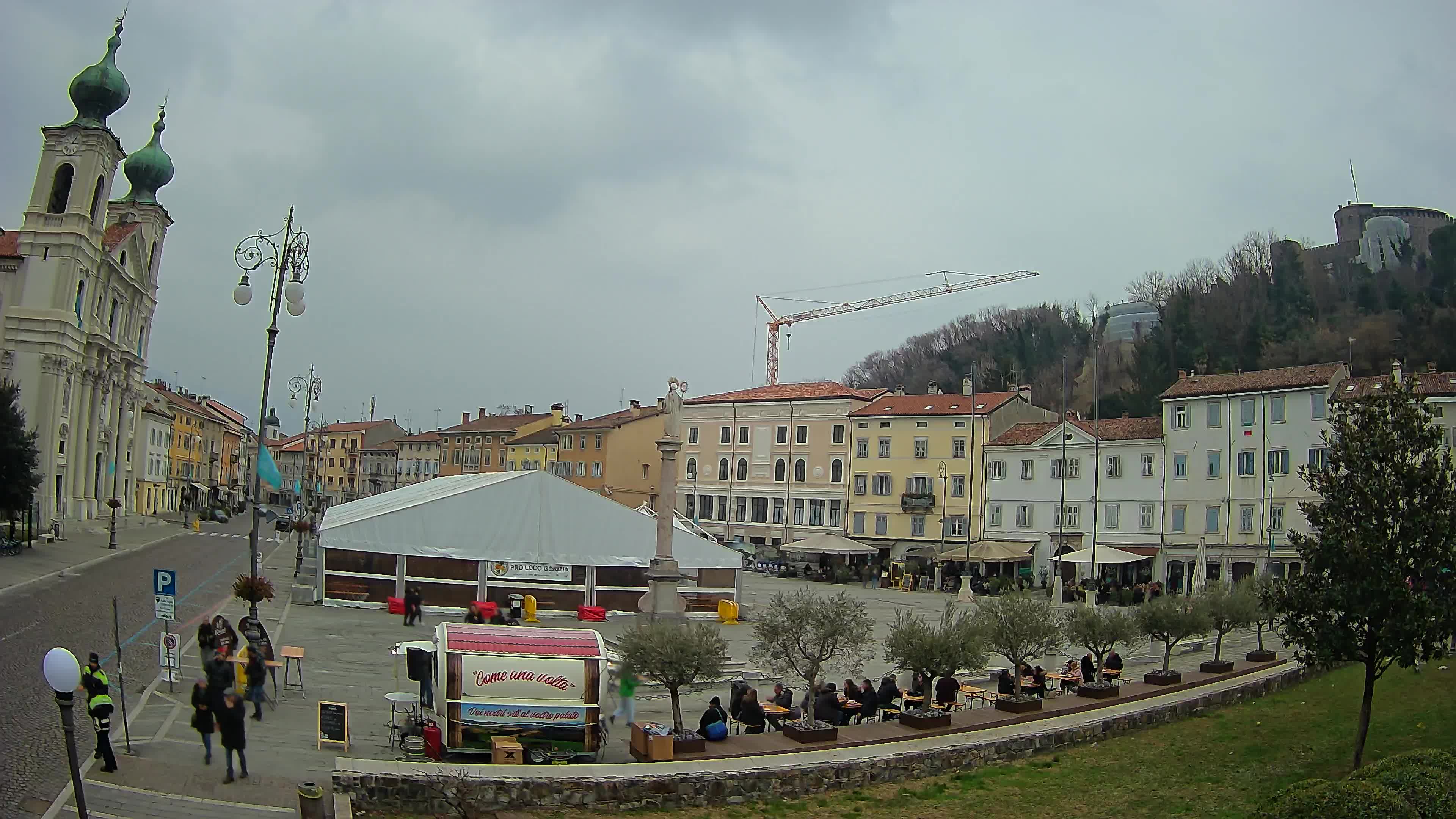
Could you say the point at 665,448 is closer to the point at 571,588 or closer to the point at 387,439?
the point at 571,588

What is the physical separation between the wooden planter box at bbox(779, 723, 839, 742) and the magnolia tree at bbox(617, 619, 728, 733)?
1406 millimetres

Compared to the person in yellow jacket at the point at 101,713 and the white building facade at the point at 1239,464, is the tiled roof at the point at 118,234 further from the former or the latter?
the person in yellow jacket at the point at 101,713

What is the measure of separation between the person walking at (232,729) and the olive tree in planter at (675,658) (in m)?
5.19

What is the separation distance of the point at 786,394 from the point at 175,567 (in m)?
38.5

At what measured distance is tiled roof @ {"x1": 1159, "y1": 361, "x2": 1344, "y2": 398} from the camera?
4766 centimetres

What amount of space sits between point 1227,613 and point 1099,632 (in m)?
4.32

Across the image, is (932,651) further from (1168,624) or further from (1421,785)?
(1421,785)

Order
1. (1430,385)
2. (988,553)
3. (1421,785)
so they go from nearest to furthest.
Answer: (1421,785), (1430,385), (988,553)

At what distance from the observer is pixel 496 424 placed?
351ft

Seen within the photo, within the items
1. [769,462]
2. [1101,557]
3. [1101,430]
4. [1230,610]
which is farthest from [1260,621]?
[769,462]

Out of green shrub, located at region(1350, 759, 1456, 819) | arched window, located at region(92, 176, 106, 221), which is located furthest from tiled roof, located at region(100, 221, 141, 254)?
green shrub, located at region(1350, 759, 1456, 819)

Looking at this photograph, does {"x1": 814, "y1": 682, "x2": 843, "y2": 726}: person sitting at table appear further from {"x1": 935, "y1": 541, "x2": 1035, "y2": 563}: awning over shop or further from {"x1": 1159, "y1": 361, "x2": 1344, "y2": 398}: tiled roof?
{"x1": 1159, "y1": 361, "x2": 1344, "y2": 398}: tiled roof

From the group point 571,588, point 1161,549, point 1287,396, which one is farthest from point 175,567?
point 1287,396

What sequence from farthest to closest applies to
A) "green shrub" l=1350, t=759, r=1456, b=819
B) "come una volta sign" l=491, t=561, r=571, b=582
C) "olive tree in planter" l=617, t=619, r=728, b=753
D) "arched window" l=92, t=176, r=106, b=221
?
"arched window" l=92, t=176, r=106, b=221 < "come una volta sign" l=491, t=561, r=571, b=582 < "olive tree in planter" l=617, t=619, r=728, b=753 < "green shrub" l=1350, t=759, r=1456, b=819
